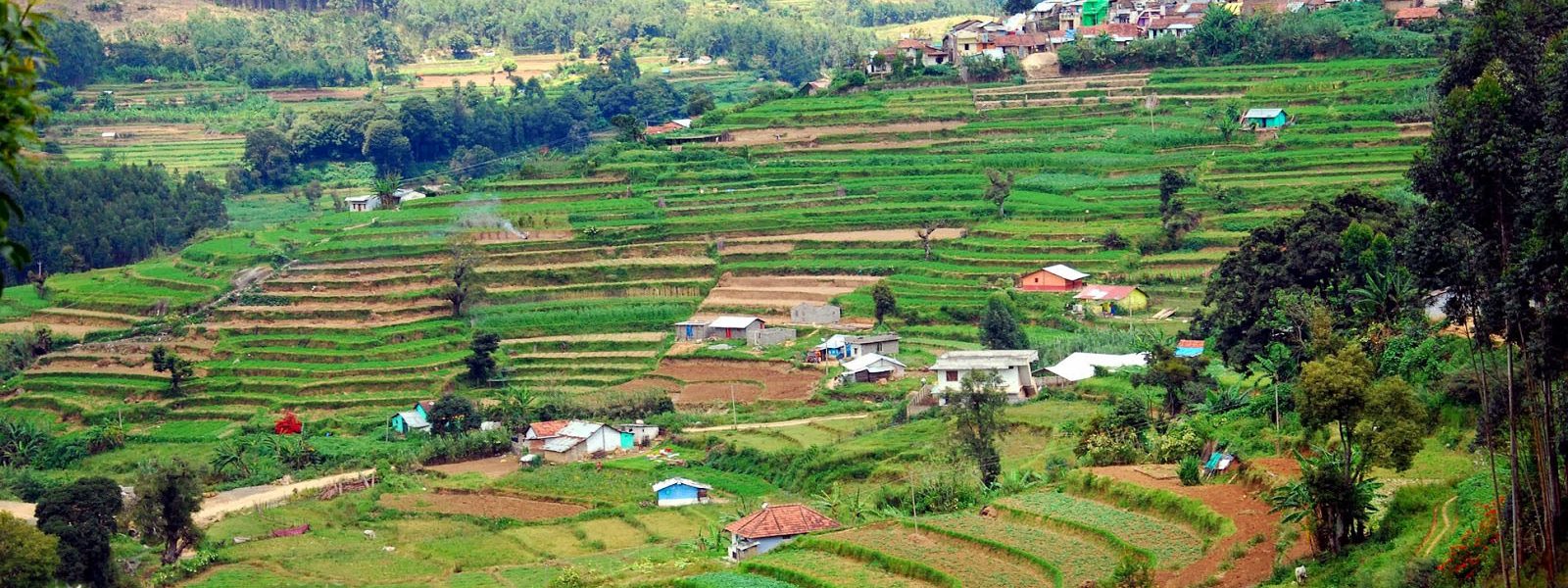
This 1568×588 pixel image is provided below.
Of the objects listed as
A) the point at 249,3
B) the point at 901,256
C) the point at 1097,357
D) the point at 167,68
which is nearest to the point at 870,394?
the point at 1097,357

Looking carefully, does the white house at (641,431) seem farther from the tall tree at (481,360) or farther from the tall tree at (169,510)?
the tall tree at (169,510)

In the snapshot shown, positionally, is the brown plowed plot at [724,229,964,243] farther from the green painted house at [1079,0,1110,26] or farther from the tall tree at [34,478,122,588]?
the tall tree at [34,478,122,588]

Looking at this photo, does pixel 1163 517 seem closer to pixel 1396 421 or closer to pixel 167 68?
pixel 1396 421

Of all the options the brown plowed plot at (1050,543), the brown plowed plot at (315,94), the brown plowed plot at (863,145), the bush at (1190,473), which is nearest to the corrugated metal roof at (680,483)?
the brown plowed plot at (1050,543)

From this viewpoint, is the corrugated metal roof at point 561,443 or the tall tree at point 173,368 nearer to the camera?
the corrugated metal roof at point 561,443

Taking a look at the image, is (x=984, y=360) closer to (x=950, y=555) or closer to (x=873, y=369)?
(x=873, y=369)
